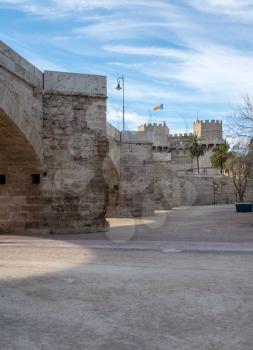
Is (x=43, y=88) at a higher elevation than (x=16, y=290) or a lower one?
higher

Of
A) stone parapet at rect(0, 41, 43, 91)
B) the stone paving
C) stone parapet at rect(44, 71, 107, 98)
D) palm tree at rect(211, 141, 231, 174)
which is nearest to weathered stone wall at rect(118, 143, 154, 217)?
stone parapet at rect(44, 71, 107, 98)

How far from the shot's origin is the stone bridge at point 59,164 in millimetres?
12031

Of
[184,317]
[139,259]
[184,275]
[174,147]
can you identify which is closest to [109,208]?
[139,259]

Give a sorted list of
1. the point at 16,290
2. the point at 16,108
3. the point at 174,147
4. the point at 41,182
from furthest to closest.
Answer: the point at 174,147 → the point at 41,182 → the point at 16,108 → the point at 16,290

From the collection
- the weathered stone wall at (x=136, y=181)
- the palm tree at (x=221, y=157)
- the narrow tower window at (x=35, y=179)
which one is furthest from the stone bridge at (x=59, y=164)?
the palm tree at (x=221, y=157)

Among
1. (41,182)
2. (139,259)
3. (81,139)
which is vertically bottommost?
(139,259)

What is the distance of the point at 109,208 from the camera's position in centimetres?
2125

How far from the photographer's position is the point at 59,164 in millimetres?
12195

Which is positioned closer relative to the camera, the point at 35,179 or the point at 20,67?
the point at 20,67

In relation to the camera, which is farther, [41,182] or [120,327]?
[41,182]

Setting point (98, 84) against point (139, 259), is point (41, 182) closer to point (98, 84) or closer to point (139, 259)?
point (98, 84)

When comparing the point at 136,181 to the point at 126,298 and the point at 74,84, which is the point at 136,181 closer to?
the point at 74,84

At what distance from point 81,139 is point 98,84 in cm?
174

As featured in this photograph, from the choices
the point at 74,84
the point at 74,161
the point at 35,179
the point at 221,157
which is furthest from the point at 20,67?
the point at 221,157
